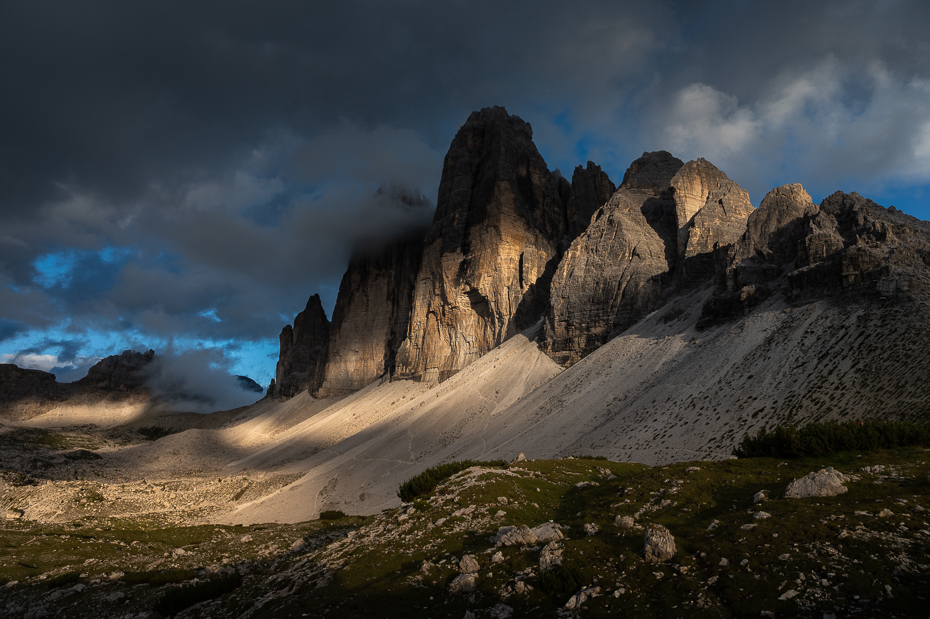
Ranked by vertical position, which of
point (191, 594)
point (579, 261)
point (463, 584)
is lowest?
point (191, 594)

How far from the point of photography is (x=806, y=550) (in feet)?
25.2

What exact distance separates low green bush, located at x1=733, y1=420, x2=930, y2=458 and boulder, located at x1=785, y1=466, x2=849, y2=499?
4.84 m

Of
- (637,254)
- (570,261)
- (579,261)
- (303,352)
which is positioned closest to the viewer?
(637,254)

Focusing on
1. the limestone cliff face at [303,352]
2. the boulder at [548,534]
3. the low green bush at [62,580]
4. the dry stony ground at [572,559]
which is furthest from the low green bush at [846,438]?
the limestone cliff face at [303,352]

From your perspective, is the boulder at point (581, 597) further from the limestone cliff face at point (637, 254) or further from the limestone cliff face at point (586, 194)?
the limestone cliff face at point (586, 194)

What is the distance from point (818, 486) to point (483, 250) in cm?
9818

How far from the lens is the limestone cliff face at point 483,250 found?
105 m

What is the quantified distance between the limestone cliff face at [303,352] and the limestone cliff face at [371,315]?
10036 mm

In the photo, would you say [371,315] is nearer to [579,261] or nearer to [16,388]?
[579,261]

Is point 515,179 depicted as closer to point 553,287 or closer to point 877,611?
point 553,287

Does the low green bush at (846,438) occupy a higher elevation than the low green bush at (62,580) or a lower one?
higher

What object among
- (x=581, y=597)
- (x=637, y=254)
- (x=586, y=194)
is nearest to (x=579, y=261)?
(x=637, y=254)

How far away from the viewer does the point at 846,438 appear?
14445mm

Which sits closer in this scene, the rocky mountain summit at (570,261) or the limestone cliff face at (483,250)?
the rocky mountain summit at (570,261)
